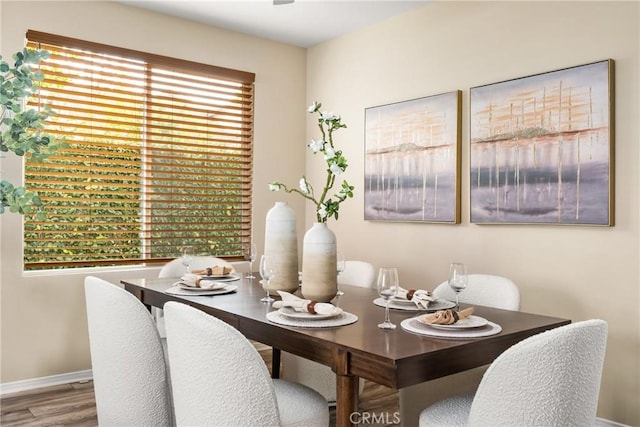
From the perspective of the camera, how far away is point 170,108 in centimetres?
405

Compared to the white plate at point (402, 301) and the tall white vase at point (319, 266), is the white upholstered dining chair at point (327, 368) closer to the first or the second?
the white plate at point (402, 301)

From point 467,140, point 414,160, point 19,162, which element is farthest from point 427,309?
point 19,162

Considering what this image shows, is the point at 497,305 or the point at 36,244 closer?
the point at 497,305

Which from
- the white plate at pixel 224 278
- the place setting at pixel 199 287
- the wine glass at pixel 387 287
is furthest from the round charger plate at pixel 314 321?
the white plate at pixel 224 278

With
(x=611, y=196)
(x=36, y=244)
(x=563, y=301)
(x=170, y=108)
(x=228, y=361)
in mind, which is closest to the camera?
(x=228, y=361)

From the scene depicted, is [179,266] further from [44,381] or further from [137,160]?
[44,381]

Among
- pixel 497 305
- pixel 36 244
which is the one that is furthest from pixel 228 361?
pixel 36 244

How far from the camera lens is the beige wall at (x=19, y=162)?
3.36 metres

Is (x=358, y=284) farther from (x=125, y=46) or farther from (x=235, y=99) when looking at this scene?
(x=125, y=46)

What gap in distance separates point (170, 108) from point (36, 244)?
132 centimetres

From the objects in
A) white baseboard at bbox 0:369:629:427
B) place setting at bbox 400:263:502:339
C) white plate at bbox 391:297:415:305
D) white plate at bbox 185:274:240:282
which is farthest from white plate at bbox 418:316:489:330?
white baseboard at bbox 0:369:629:427

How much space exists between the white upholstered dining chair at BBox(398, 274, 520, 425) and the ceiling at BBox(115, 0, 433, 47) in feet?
7.04

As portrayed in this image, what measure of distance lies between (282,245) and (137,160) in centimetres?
191

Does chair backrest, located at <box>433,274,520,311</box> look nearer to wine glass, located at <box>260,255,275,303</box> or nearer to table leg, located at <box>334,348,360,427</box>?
wine glass, located at <box>260,255,275,303</box>
